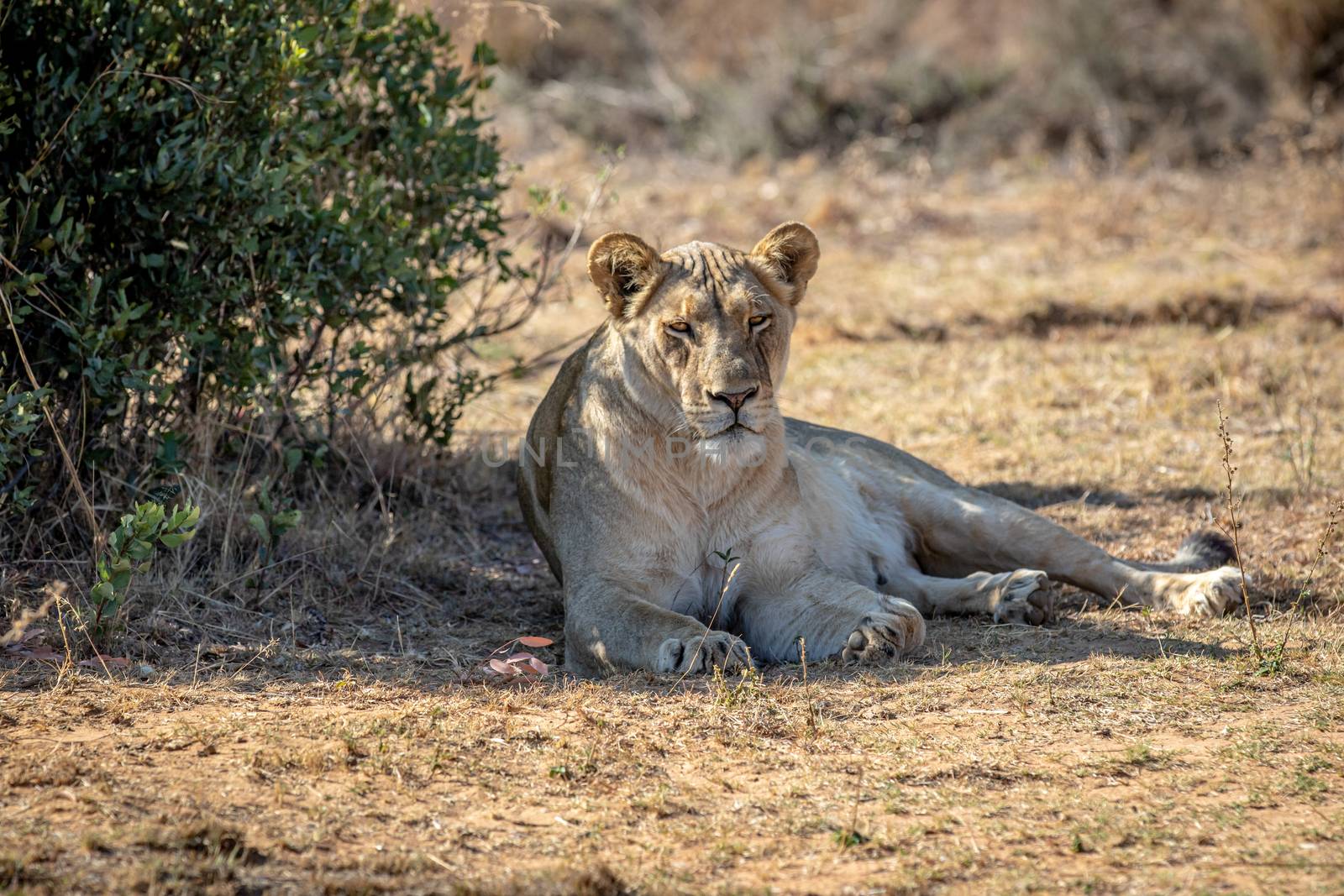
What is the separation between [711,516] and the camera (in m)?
4.71

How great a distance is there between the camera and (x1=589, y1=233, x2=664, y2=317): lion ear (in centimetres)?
460

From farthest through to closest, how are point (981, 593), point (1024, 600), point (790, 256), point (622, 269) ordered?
point (981, 593), point (1024, 600), point (790, 256), point (622, 269)

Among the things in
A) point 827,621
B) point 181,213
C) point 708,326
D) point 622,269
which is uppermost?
point 181,213

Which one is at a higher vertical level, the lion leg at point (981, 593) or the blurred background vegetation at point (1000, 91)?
the blurred background vegetation at point (1000, 91)

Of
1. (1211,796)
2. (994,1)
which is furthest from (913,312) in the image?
(994,1)

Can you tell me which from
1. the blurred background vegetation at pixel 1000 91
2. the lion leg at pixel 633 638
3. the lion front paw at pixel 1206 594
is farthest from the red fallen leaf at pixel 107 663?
the blurred background vegetation at pixel 1000 91

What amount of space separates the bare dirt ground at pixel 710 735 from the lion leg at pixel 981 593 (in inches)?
4.5

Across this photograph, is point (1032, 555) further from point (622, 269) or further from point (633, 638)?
point (622, 269)

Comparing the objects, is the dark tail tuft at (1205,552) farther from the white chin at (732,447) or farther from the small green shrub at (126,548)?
the small green shrub at (126,548)

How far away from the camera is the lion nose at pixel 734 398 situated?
14.3ft

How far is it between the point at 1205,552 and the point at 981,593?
0.94 meters

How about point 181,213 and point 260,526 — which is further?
point 181,213

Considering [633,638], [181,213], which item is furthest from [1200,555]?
[181,213]

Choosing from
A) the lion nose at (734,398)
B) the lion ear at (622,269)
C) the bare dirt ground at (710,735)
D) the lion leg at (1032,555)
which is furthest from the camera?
the lion leg at (1032,555)
